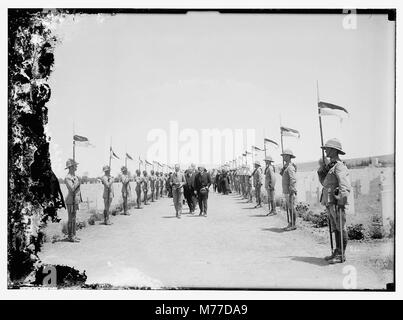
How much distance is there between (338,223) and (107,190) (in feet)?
17.6

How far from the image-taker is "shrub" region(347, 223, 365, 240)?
879cm

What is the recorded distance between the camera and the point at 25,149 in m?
8.99

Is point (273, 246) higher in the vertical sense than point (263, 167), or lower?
lower

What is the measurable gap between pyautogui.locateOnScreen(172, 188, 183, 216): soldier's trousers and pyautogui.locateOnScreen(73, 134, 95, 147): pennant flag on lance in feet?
9.79

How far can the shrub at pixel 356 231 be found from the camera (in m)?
8.79

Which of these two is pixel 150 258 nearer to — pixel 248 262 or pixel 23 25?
pixel 248 262

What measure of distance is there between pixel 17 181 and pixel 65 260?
1874mm

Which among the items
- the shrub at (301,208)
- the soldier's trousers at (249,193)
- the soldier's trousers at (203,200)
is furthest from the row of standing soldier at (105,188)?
the shrub at (301,208)

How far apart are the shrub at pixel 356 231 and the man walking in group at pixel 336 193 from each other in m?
0.58

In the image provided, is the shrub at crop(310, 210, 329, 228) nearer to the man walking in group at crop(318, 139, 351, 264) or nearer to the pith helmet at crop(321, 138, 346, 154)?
the man walking in group at crop(318, 139, 351, 264)

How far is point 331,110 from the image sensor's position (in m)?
8.95

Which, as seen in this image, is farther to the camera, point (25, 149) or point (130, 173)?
point (130, 173)

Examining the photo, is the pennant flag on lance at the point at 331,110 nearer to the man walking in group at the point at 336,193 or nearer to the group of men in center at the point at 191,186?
the man walking in group at the point at 336,193
